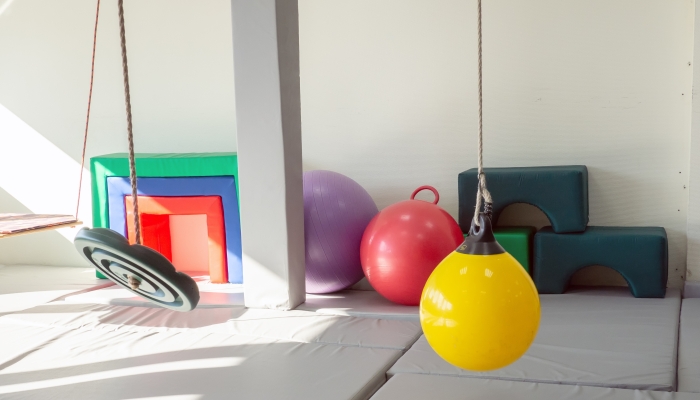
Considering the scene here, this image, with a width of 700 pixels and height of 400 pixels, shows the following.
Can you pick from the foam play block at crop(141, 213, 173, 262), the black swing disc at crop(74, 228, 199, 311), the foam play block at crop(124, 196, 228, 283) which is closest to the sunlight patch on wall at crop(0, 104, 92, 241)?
the foam play block at crop(141, 213, 173, 262)

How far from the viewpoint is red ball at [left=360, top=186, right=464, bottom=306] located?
384 centimetres

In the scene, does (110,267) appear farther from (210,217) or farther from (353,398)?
(210,217)

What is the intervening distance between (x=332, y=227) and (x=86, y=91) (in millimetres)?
2652

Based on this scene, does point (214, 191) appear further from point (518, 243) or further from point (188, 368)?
point (518, 243)

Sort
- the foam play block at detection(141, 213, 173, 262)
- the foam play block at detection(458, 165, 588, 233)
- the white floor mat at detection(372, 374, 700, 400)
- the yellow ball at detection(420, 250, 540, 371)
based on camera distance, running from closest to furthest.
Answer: the yellow ball at detection(420, 250, 540, 371) < the white floor mat at detection(372, 374, 700, 400) < the foam play block at detection(458, 165, 588, 233) < the foam play block at detection(141, 213, 173, 262)

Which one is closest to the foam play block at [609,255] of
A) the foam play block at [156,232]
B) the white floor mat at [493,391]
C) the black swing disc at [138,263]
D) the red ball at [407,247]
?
the red ball at [407,247]

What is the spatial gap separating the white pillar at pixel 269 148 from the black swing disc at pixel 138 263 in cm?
201

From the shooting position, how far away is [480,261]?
1.92m

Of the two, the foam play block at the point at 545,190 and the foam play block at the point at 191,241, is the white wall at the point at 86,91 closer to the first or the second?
the foam play block at the point at 191,241

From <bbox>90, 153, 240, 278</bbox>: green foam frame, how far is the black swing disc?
8.94 feet

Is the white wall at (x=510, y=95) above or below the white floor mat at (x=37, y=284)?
above

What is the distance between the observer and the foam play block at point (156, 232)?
489cm

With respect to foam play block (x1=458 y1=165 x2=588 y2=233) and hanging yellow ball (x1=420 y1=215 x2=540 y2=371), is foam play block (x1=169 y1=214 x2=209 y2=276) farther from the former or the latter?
hanging yellow ball (x1=420 y1=215 x2=540 y2=371)

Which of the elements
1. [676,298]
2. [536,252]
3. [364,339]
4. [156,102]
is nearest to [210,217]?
[156,102]
